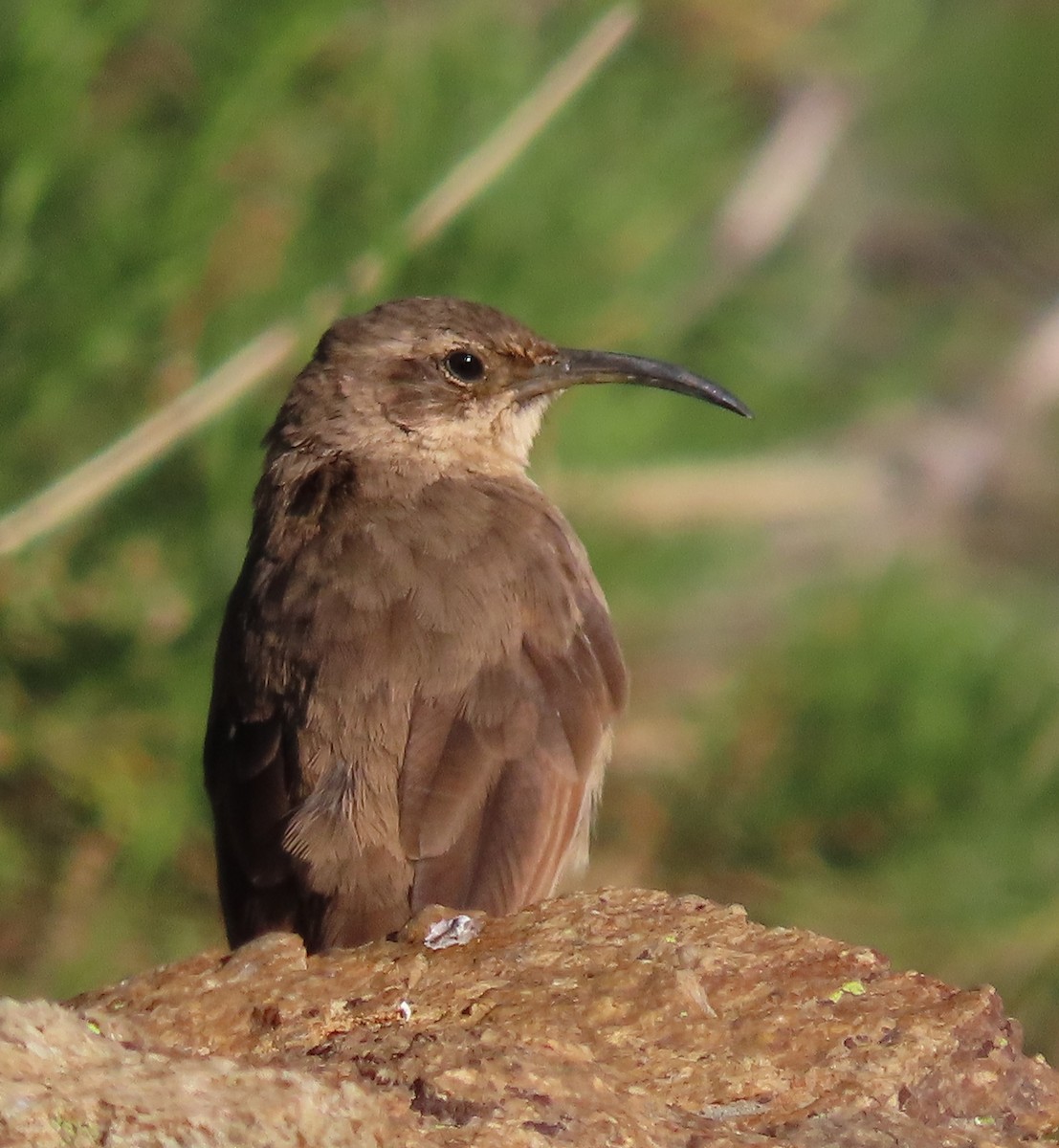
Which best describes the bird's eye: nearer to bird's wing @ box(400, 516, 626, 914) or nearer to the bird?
the bird

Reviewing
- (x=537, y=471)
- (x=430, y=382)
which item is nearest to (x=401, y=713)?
(x=430, y=382)

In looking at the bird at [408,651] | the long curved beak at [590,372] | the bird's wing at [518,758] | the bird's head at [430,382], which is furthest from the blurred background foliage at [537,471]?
the bird's wing at [518,758]

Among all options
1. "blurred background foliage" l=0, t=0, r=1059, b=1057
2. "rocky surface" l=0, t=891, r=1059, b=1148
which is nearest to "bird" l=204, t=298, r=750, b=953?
"blurred background foliage" l=0, t=0, r=1059, b=1057

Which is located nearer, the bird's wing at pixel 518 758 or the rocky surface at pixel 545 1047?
the rocky surface at pixel 545 1047

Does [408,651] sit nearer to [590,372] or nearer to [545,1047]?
[590,372]

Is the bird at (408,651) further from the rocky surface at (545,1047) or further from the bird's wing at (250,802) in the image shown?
the rocky surface at (545,1047)

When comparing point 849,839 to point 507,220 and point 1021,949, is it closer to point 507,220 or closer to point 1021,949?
point 1021,949
